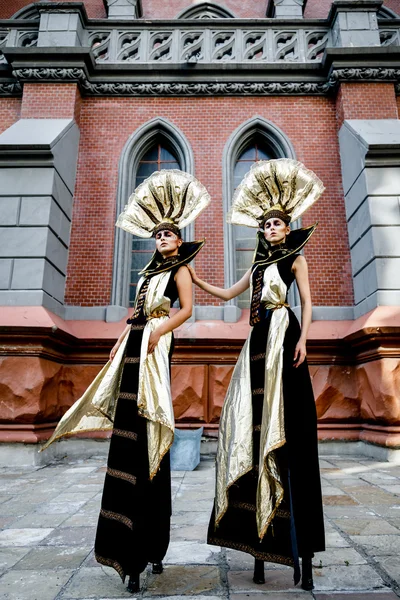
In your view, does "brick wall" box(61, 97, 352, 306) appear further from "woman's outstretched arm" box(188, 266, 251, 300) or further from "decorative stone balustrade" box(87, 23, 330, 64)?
"woman's outstretched arm" box(188, 266, 251, 300)

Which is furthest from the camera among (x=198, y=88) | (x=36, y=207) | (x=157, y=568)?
(x=198, y=88)

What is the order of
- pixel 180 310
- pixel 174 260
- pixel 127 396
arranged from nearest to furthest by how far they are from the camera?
pixel 127 396, pixel 180 310, pixel 174 260

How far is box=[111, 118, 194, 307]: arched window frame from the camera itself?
7.55m

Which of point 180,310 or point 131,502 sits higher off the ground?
point 180,310

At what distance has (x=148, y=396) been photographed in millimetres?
2377

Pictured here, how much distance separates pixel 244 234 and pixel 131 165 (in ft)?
8.38

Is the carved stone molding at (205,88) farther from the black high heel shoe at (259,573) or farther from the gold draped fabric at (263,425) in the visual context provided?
the black high heel shoe at (259,573)

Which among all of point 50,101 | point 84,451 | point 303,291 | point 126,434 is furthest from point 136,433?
point 50,101

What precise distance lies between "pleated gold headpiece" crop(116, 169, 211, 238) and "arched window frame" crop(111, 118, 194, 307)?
15.3 ft

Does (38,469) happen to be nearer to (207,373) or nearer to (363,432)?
(207,373)

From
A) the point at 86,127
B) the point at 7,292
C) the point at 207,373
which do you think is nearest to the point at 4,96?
the point at 86,127

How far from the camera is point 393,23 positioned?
874 centimetres

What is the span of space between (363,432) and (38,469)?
4696mm

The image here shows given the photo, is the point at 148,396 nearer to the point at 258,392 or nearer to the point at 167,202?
the point at 258,392
